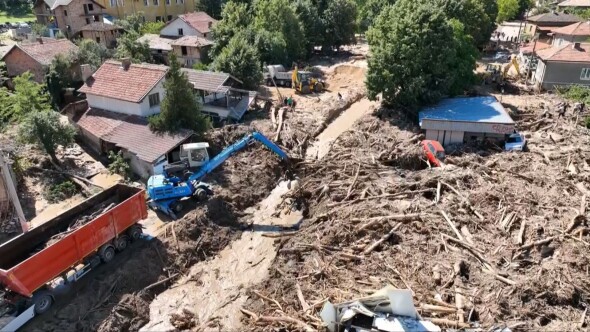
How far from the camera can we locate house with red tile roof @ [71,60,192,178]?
28.6 meters

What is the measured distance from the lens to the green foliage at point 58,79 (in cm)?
4062

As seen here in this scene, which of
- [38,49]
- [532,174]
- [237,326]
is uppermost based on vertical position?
[38,49]

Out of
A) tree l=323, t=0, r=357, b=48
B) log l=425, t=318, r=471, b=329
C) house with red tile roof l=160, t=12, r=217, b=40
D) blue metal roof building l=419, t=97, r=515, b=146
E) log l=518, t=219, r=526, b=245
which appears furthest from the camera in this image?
tree l=323, t=0, r=357, b=48

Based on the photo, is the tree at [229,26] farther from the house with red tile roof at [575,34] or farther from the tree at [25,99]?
the house with red tile roof at [575,34]

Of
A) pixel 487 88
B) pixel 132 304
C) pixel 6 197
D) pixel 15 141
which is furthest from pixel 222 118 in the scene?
pixel 487 88

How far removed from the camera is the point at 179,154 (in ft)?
96.4

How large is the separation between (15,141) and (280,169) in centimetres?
1880

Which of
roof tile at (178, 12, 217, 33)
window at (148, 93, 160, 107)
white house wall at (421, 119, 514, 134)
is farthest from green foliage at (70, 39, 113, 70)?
white house wall at (421, 119, 514, 134)

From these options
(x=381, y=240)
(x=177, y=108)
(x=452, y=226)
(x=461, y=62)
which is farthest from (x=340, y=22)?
(x=381, y=240)

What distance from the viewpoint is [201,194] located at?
83.7ft

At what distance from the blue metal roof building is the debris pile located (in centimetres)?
174

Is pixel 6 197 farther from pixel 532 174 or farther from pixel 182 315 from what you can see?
pixel 532 174

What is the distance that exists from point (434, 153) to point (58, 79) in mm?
34154

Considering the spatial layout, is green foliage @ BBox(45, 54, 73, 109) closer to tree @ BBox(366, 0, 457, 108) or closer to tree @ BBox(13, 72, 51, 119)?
tree @ BBox(13, 72, 51, 119)
